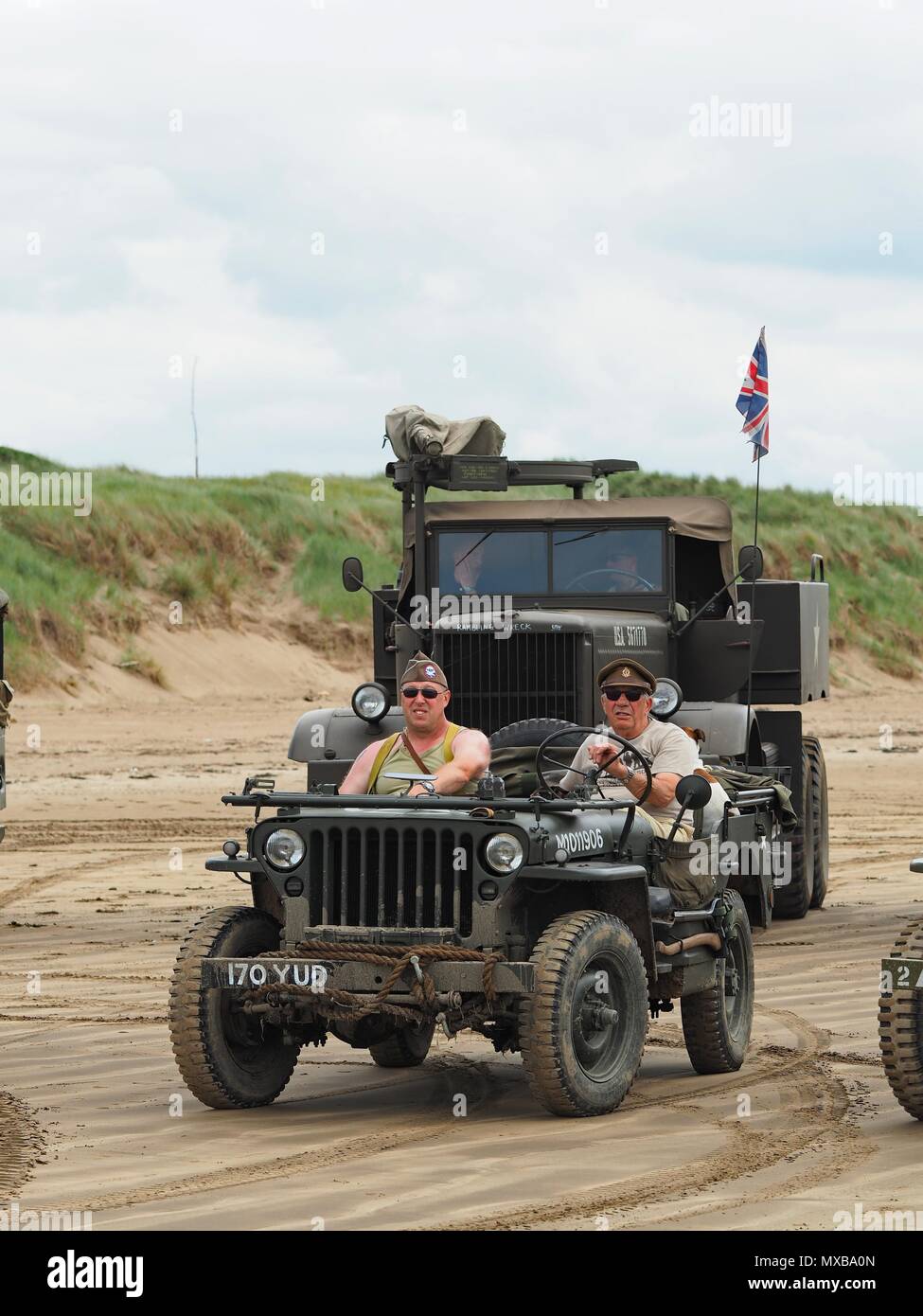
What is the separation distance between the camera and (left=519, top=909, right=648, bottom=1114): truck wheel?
754cm

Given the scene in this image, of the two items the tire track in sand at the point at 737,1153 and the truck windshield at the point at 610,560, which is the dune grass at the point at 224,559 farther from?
the tire track in sand at the point at 737,1153

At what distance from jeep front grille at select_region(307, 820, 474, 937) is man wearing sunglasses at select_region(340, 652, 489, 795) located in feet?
1.99

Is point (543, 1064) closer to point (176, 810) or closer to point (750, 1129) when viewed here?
point (750, 1129)

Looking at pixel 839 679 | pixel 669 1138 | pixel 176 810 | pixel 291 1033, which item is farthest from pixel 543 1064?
pixel 839 679

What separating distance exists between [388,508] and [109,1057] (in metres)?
33.2

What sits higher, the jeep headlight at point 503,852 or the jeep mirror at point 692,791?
the jeep mirror at point 692,791

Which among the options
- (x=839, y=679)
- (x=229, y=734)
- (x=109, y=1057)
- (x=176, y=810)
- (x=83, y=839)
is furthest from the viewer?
(x=839, y=679)

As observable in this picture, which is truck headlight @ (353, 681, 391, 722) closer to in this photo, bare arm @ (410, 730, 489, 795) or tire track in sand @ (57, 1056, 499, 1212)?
tire track in sand @ (57, 1056, 499, 1212)

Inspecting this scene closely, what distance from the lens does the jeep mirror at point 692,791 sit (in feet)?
27.0

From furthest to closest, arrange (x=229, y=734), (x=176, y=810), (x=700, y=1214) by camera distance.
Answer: (x=229, y=734) < (x=176, y=810) < (x=700, y=1214)

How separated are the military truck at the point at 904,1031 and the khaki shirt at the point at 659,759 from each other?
1.41 metres

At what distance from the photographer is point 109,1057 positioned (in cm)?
920

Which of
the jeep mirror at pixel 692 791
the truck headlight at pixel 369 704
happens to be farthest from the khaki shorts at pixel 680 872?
the truck headlight at pixel 369 704

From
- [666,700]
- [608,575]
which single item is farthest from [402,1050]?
[608,575]
